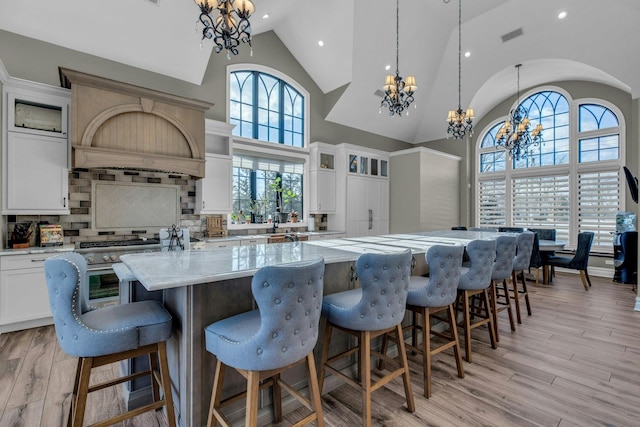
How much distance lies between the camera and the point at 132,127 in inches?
150

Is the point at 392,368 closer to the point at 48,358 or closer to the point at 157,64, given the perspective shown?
the point at 48,358

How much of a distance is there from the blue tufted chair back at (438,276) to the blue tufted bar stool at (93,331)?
1639 millimetres

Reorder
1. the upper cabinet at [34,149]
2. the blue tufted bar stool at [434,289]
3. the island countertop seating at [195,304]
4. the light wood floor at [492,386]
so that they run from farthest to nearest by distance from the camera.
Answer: the upper cabinet at [34,149] → the blue tufted bar stool at [434,289] → the light wood floor at [492,386] → the island countertop seating at [195,304]

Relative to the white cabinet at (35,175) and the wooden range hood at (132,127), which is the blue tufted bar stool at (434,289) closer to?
the wooden range hood at (132,127)

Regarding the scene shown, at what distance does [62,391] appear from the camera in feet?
7.38

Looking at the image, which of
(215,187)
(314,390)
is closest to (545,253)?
(314,390)

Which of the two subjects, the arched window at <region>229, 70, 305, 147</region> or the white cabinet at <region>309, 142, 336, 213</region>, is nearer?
the arched window at <region>229, 70, 305, 147</region>

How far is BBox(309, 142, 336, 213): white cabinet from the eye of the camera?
6.23 meters

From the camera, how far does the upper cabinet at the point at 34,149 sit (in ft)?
11.0

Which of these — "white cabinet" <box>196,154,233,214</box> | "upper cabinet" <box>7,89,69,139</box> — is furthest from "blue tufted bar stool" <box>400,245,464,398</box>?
"upper cabinet" <box>7,89,69,139</box>

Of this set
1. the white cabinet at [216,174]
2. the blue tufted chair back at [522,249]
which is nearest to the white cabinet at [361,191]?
the white cabinet at [216,174]

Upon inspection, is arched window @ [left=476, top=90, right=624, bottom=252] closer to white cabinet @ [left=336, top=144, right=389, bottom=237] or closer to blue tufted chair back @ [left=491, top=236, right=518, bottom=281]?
white cabinet @ [left=336, top=144, right=389, bottom=237]

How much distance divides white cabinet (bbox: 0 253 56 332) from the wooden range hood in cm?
116

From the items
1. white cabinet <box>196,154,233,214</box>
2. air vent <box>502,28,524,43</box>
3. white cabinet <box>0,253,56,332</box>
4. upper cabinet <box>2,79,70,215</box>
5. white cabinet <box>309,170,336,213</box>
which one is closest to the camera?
white cabinet <box>0,253,56,332</box>
